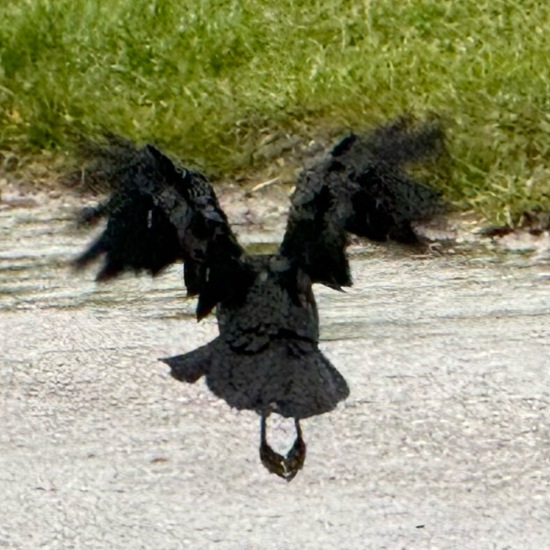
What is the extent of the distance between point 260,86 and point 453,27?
846 mm

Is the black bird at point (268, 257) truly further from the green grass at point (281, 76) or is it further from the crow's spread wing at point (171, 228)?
the green grass at point (281, 76)

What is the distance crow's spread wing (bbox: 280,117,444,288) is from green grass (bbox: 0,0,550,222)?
1908 millimetres

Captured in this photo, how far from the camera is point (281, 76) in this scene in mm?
5527

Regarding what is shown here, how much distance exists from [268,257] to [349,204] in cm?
22

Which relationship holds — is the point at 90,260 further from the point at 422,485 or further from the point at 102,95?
the point at 102,95

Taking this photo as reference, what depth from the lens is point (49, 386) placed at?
4254 mm

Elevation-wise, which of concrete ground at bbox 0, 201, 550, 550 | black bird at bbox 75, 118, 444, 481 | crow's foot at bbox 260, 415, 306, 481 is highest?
black bird at bbox 75, 118, 444, 481

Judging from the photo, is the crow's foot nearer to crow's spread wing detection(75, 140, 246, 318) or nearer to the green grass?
crow's spread wing detection(75, 140, 246, 318)

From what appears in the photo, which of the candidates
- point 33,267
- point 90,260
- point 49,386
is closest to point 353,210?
point 90,260

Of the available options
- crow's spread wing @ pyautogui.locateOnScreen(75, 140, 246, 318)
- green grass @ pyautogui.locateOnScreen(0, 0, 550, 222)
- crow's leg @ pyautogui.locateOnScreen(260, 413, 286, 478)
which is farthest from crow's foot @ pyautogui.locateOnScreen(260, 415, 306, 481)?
green grass @ pyautogui.locateOnScreen(0, 0, 550, 222)

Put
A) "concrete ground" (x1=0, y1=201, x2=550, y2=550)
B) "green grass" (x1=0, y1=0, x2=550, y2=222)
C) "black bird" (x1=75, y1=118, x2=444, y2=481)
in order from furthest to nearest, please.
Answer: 1. "green grass" (x1=0, y1=0, x2=550, y2=222)
2. "concrete ground" (x1=0, y1=201, x2=550, y2=550)
3. "black bird" (x1=75, y1=118, x2=444, y2=481)

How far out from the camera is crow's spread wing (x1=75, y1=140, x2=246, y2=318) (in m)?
2.87

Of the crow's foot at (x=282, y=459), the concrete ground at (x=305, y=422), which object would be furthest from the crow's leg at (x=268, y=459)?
the concrete ground at (x=305, y=422)

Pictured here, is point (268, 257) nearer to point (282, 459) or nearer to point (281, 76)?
point (282, 459)
